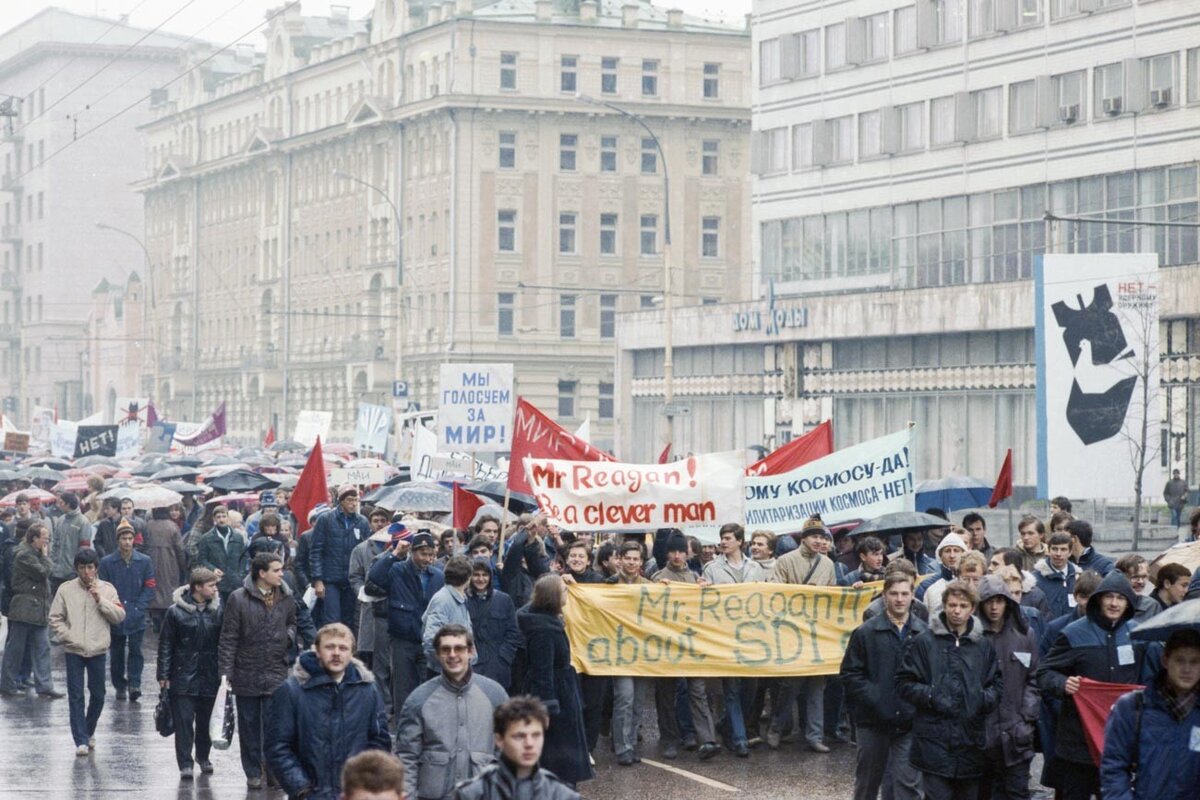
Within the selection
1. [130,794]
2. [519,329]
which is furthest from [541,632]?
[519,329]

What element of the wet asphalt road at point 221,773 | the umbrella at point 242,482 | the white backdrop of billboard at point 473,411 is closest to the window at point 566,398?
the umbrella at point 242,482

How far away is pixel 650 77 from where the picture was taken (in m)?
90.2

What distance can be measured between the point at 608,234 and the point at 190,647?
246 ft

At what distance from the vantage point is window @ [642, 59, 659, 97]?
90062mm

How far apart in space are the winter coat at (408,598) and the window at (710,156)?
246 feet

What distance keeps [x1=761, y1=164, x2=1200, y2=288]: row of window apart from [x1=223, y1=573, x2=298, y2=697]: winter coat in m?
34.1

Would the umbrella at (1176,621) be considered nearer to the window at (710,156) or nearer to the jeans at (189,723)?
the jeans at (189,723)

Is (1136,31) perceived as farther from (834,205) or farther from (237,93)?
(237,93)

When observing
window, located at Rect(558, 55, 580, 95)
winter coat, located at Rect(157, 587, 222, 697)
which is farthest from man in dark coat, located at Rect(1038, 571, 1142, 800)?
window, located at Rect(558, 55, 580, 95)

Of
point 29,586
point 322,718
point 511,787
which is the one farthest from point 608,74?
point 511,787

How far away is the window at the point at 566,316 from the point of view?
89.4 metres

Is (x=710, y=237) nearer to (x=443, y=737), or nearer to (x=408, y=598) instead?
(x=408, y=598)

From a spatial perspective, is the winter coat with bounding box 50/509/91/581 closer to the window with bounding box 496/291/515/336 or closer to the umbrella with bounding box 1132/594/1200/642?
the umbrella with bounding box 1132/594/1200/642

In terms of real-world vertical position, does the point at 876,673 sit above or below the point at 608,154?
below
